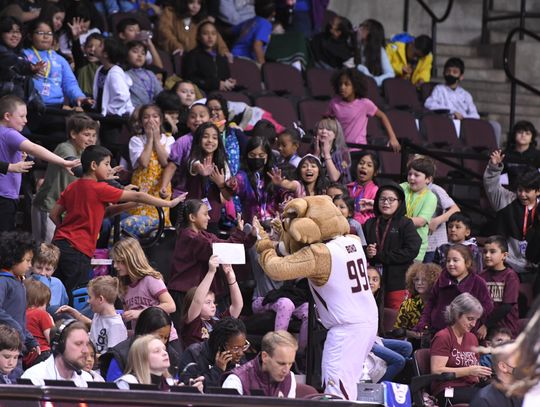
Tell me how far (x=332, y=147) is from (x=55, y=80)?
7.23 feet

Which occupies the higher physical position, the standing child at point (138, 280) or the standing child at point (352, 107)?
the standing child at point (352, 107)

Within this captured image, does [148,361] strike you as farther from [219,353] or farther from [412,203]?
[412,203]

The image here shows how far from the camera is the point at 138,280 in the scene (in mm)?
7953

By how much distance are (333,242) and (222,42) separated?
5.34 meters

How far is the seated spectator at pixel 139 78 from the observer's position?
10633 mm

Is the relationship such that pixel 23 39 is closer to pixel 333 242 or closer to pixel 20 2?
pixel 20 2

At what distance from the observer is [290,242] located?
7.61 meters

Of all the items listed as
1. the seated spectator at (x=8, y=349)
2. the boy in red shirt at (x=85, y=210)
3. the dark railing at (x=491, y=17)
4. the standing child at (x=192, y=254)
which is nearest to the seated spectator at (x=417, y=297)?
the standing child at (x=192, y=254)

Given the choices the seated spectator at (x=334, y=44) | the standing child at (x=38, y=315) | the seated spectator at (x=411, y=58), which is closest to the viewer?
Answer: the standing child at (x=38, y=315)

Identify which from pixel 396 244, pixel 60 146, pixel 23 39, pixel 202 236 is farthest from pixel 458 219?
pixel 23 39

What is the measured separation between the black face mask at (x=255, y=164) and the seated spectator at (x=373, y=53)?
4087 millimetres

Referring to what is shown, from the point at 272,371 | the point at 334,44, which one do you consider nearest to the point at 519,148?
the point at 334,44

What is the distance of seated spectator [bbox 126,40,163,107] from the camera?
10.6m

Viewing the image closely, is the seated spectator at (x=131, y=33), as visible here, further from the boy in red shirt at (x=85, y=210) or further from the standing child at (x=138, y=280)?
the standing child at (x=138, y=280)
